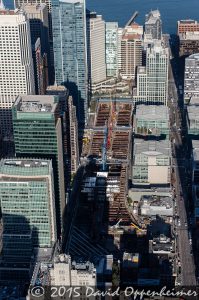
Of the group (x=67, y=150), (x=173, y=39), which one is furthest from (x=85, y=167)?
(x=173, y=39)

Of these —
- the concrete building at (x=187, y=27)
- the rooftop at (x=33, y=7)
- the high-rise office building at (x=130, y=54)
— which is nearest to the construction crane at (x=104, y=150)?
the high-rise office building at (x=130, y=54)

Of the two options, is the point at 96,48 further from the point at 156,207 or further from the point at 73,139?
the point at 156,207

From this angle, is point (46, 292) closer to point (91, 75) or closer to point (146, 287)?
point (146, 287)

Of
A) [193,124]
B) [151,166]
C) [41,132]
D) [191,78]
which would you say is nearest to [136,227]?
[151,166]

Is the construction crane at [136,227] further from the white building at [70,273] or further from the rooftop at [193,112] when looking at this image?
the white building at [70,273]

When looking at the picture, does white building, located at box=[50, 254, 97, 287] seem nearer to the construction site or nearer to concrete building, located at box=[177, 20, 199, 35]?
the construction site

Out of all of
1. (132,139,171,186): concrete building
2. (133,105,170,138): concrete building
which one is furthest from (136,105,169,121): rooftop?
(132,139,171,186): concrete building
